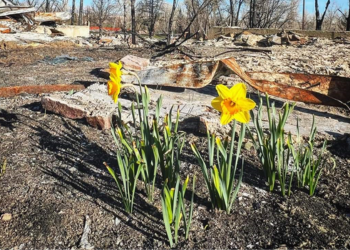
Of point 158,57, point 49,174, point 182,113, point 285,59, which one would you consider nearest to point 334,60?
point 285,59

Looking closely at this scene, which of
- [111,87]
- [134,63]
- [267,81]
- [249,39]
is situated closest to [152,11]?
[249,39]

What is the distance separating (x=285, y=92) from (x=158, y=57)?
16.3 feet

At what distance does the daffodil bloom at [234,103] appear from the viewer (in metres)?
1.50

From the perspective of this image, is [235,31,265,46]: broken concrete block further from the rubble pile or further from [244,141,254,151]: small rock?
[244,141,254,151]: small rock

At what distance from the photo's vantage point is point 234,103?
1.52 metres

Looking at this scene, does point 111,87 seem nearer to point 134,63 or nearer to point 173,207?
point 173,207

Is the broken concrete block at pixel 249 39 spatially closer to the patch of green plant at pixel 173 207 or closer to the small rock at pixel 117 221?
the small rock at pixel 117 221

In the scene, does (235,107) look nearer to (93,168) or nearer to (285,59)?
(93,168)

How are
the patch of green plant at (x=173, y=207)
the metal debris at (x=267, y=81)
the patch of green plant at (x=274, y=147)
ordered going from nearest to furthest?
the patch of green plant at (x=173, y=207)
the patch of green plant at (x=274, y=147)
the metal debris at (x=267, y=81)

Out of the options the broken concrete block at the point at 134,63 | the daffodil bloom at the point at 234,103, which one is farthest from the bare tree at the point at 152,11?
the daffodil bloom at the point at 234,103

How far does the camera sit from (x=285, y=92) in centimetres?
332

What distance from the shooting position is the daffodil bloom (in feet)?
4.91

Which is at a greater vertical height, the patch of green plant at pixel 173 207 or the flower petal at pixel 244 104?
the flower petal at pixel 244 104

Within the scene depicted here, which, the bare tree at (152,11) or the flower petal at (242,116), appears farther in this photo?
the bare tree at (152,11)
